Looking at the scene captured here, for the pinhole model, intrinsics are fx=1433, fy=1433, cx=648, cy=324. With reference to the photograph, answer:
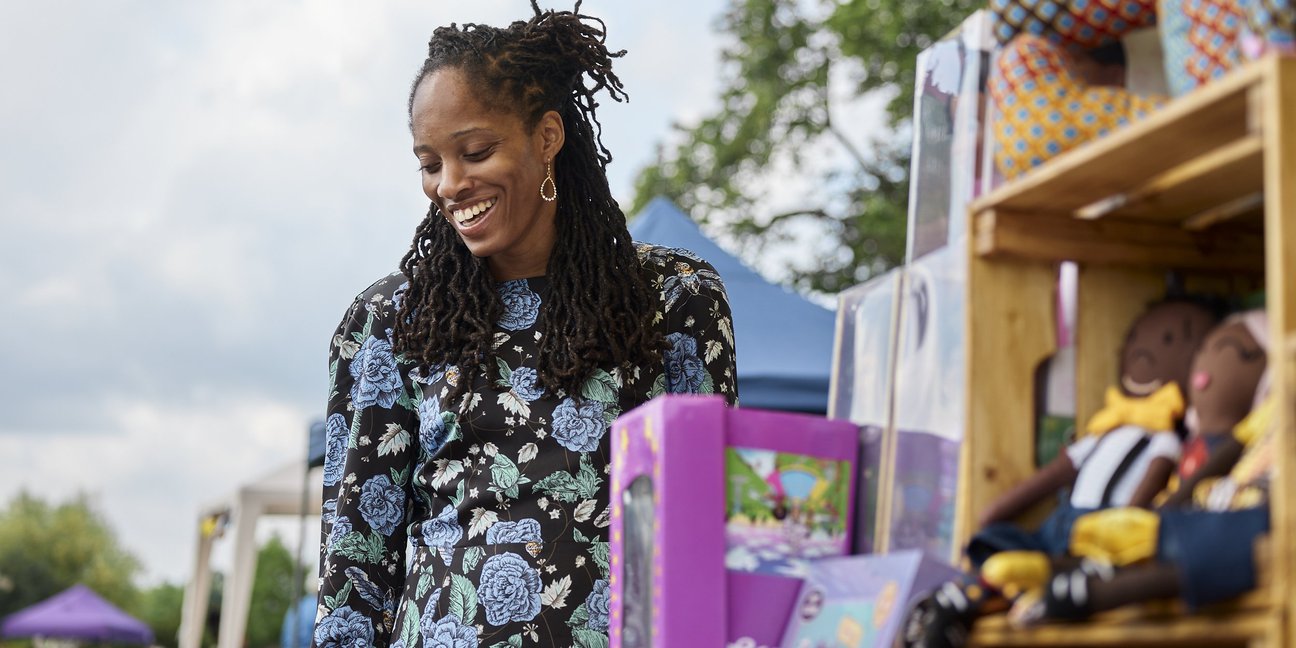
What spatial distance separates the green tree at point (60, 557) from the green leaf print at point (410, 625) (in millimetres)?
45128

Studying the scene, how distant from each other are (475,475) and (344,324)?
0.49 metres

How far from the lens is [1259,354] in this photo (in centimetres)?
138

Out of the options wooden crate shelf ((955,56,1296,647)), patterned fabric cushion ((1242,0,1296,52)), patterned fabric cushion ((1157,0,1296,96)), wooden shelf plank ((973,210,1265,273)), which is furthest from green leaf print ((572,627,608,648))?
patterned fabric cushion ((1242,0,1296,52))

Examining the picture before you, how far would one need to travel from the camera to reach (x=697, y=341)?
2523mm

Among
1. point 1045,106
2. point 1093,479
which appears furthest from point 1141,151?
point 1093,479

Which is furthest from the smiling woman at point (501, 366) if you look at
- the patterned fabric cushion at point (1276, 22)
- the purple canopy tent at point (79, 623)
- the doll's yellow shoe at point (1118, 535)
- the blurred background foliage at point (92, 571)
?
the blurred background foliage at point (92, 571)

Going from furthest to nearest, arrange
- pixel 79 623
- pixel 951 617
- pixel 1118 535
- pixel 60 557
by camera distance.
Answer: pixel 60 557 → pixel 79 623 → pixel 951 617 → pixel 1118 535

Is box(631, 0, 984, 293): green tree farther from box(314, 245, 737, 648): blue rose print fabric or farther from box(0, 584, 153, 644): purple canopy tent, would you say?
box(0, 584, 153, 644): purple canopy tent

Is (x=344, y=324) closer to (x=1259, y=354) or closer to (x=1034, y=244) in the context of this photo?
(x=1034, y=244)

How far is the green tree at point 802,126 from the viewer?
1323 cm

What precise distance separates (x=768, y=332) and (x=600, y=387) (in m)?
3.58

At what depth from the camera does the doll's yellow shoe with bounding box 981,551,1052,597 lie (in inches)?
52.3

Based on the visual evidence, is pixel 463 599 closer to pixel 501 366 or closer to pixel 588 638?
pixel 588 638

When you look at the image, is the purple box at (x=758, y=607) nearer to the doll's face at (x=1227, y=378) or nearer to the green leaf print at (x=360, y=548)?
the doll's face at (x=1227, y=378)
